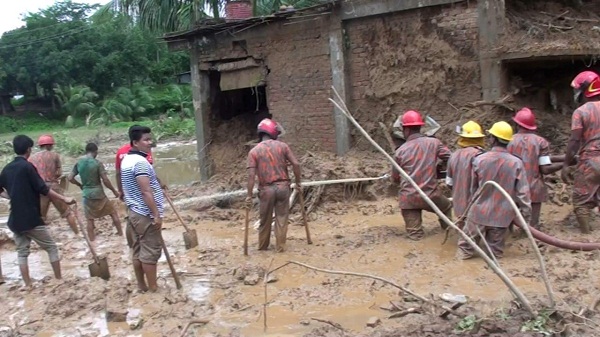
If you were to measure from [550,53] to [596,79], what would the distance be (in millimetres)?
1377

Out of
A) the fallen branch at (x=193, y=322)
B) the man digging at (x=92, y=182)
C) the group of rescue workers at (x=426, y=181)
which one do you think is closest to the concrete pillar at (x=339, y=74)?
the group of rescue workers at (x=426, y=181)

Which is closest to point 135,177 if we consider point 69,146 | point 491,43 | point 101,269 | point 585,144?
point 101,269

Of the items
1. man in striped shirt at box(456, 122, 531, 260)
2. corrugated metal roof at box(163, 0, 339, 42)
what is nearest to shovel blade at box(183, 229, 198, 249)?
man in striped shirt at box(456, 122, 531, 260)

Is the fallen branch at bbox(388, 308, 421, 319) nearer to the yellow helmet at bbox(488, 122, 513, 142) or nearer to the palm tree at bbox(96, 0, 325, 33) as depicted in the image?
the yellow helmet at bbox(488, 122, 513, 142)

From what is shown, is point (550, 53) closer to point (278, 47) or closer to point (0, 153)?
point (278, 47)

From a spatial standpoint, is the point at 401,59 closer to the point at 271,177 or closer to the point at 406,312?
the point at 271,177

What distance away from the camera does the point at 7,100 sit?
44.4m

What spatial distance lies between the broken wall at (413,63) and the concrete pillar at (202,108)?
14.9ft

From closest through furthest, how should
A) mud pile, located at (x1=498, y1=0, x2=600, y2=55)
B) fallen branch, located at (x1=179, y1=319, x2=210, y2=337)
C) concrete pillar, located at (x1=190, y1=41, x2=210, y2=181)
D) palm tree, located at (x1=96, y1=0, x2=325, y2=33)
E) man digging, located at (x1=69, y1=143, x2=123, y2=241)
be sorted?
fallen branch, located at (x1=179, y1=319, x2=210, y2=337), mud pile, located at (x1=498, y1=0, x2=600, y2=55), man digging, located at (x1=69, y1=143, x2=123, y2=241), concrete pillar, located at (x1=190, y1=41, x2=210, y2=181), palm tree, located at (x1=96, y1=0, x2=325, y2=33)

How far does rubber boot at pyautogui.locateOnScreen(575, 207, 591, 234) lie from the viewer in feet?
23.7

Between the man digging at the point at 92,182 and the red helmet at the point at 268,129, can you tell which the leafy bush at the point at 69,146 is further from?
the red helmet at the point at 268,129

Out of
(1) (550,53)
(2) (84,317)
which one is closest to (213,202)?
(2) (84,317)

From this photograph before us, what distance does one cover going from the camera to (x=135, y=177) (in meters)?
6.24

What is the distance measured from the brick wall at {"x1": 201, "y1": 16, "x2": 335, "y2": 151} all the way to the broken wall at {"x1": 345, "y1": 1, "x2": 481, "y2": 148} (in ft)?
1.89
